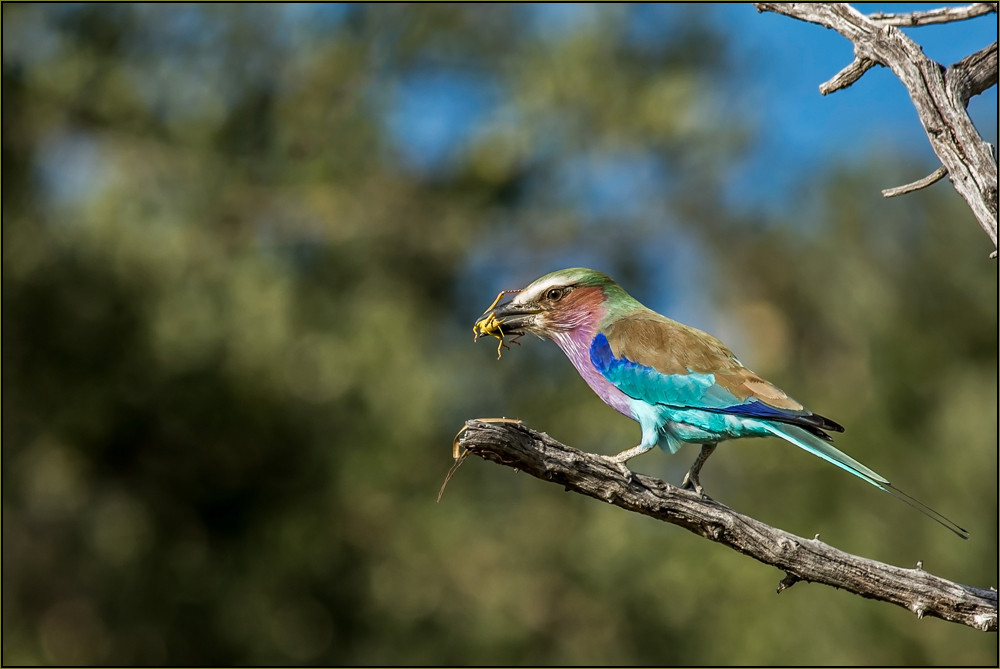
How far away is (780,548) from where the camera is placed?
318 centimetres

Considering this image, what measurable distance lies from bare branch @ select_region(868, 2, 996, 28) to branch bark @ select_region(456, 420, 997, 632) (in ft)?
5.08

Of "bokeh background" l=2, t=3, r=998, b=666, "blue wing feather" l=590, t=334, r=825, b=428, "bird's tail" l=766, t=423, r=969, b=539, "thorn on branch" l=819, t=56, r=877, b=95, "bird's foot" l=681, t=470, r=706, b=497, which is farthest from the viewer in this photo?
"bokeh background" l=2, t=3, r=998, b=666

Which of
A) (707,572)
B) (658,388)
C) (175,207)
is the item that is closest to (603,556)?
(707,572)

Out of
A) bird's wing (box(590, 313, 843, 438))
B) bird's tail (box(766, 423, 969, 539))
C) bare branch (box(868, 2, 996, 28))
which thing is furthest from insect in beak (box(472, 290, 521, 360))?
bare branch (box(868, 2, 996, 28))

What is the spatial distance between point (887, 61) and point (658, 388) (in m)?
1.23

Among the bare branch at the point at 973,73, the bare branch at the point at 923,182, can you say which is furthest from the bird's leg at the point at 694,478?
the bare branch at the point at 973,73

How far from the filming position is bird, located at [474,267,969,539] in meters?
3.24

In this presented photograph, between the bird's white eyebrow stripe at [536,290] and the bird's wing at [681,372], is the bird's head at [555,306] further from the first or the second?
the bird's wing at [681,372]

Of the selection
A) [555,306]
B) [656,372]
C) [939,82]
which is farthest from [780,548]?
[939,82]

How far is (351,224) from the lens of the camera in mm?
13742

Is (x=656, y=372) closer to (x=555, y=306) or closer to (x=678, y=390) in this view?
(x=678, y=390)

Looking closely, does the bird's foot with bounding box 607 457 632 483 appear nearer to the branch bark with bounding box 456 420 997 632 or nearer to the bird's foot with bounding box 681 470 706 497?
the branch bark with bounding box 456 420 997 632

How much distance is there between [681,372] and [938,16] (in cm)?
133

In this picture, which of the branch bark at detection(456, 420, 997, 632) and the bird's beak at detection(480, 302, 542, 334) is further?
the bird's beak at detection(480, 302, 542, 334)
